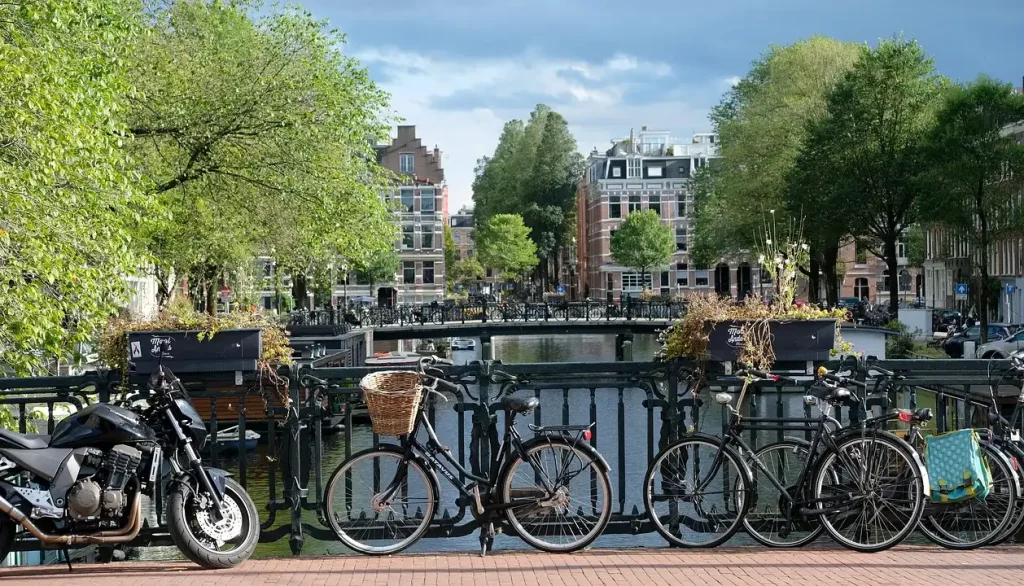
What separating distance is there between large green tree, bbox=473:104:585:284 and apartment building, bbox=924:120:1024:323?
87.9ft

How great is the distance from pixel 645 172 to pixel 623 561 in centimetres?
8967

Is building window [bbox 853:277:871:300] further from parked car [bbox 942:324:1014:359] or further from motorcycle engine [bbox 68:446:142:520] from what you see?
motorcycle engine [bbox 68:446:142:520]

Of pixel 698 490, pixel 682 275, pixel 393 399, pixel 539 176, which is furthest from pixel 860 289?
pixel 393 399

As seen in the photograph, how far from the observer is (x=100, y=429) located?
6.23 m

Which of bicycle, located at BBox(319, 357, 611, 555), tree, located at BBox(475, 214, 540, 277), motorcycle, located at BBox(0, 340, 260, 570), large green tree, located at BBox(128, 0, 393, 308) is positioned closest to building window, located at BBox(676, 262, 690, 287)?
tree, located at BBox(475, 214, 540, 277)

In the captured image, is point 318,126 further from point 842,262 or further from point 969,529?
point 842,262

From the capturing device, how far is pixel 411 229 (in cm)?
8019

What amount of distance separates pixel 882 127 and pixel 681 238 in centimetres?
4981

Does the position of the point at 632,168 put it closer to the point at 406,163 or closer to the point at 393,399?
the point at 406,163

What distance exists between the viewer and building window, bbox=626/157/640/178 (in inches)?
3708

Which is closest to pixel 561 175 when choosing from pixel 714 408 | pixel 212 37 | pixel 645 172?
pixel 645 172

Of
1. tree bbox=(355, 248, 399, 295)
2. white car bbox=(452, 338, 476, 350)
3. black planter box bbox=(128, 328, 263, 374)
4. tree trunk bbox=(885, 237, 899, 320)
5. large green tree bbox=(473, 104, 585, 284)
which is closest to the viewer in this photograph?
black planter box bbox=(128, 328, 263, 374)

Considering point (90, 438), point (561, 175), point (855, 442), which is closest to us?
point (90, 438)

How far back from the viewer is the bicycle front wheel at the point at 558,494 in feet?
21.6
